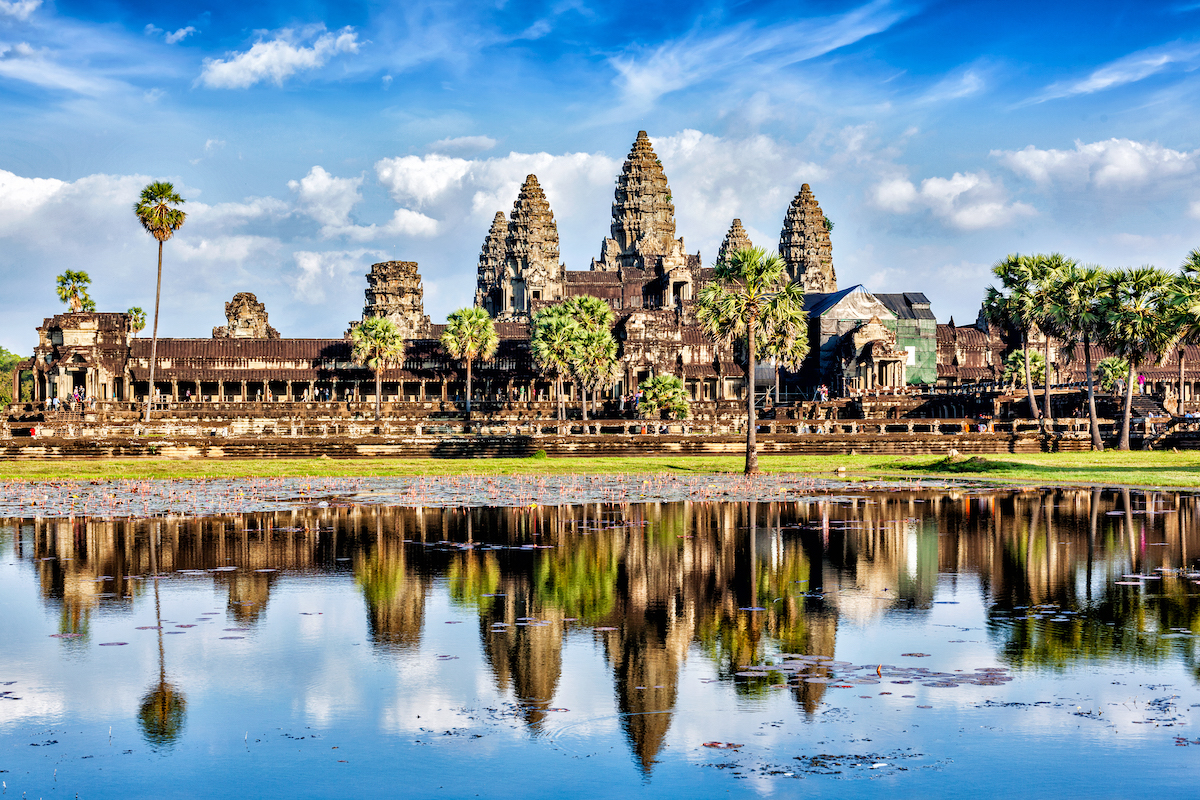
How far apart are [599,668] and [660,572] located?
20.6 feet

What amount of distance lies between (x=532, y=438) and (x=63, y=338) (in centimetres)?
6014

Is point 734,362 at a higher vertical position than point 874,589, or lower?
higher

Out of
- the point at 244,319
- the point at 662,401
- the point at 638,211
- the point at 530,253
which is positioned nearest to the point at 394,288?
the point at 244,319

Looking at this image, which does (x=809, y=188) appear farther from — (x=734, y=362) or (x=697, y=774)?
(x=697, y=774)

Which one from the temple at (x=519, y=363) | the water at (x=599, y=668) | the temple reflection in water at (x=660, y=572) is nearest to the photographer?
the water at (x=599, y=668)

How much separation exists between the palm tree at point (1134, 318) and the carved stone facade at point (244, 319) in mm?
84343

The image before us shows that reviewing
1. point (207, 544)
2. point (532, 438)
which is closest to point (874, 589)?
point (207, 544)

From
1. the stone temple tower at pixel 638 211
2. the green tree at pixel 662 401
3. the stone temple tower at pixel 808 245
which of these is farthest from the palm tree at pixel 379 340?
the stone temple tower at pixel 808 245

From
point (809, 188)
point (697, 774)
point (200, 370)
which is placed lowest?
point (697, 774)

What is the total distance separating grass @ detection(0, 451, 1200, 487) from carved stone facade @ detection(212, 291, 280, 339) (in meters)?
72.7

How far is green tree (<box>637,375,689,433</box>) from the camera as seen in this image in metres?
75.9

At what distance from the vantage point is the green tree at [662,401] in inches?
2986

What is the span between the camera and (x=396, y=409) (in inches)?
3393

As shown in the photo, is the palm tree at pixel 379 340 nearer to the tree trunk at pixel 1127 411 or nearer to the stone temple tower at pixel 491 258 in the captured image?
the tree trunk at pixel 1127 411
